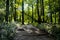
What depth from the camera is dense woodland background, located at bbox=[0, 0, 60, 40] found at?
1473cm

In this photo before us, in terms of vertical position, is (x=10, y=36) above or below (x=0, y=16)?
below

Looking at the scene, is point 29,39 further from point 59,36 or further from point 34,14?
point 34,14

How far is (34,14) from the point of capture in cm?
3725

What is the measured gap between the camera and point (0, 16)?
14539mm

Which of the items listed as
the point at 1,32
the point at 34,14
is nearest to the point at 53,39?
the point at 1,32

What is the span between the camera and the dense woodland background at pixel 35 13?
14.7m

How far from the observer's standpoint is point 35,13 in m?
36.2

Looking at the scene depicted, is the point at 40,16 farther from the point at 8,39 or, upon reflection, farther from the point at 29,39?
the point at 8,39

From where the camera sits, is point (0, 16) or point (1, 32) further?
point (0, 16)

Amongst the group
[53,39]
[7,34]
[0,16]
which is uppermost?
[0,16]

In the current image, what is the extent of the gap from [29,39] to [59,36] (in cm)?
237

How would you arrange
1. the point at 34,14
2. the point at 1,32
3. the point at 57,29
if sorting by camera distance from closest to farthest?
the point at 1,32 < the point at 57,29 < the point at 34,14

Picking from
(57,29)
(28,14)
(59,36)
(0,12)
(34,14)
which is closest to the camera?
(59,36)

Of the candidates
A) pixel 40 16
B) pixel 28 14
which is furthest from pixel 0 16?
pixel 28 14
